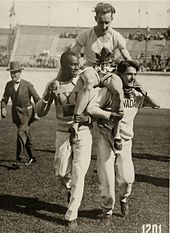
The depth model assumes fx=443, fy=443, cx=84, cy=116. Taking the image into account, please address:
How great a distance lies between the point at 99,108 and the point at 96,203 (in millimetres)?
881

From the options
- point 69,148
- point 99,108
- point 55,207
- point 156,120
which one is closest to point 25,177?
point 55,207

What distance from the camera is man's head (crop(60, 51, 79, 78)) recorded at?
3.07 meters

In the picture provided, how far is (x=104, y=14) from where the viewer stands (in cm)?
311

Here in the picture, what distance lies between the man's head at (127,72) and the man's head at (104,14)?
0.33m

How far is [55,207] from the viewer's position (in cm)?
335

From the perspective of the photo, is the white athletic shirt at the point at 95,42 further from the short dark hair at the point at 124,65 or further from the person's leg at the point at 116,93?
the person's leg at the point at 116,93

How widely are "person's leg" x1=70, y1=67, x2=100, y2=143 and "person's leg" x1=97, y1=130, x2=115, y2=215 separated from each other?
0.71 feet

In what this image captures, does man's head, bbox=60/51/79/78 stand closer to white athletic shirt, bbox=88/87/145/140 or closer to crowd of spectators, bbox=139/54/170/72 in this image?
white athletic shirt, bbox=88/87/145/140

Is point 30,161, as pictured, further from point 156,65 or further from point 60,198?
point 156,65

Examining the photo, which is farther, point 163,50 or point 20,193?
point 163,50

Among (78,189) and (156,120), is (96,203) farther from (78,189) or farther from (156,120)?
(156,120)

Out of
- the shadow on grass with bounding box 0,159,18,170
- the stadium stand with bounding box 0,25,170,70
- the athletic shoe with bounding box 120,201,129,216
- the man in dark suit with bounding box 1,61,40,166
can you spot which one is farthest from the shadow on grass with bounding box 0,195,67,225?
the stadium stand with bounding box 0,25,170,70

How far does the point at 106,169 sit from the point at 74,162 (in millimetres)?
224

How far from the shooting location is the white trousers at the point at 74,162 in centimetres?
295
